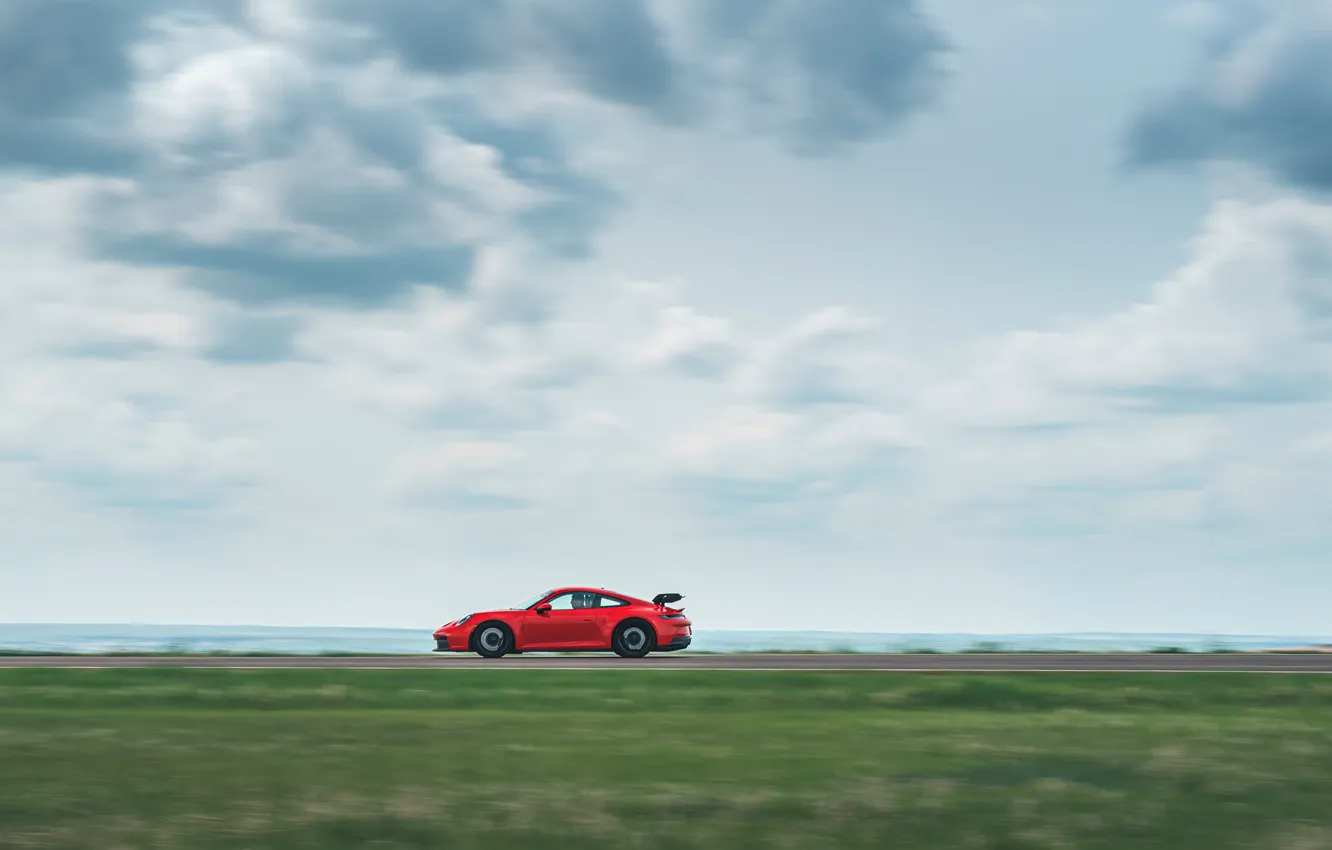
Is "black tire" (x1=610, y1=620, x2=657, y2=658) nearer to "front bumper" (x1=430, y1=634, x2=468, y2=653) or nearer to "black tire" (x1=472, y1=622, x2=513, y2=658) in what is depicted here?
"black tire" (x1=472, y1=622, x2=513, y2=658)

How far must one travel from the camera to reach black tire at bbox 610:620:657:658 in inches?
1047

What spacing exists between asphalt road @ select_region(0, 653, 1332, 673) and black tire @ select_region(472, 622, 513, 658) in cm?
42

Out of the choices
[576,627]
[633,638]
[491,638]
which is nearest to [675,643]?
[633,638]

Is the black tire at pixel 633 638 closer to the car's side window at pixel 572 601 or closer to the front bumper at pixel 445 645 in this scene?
the car's side window at pixel 572 601

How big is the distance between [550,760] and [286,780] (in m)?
2.08

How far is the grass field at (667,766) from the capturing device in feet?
26.5

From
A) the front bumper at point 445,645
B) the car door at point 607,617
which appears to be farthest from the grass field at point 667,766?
the front bumper at point 445,645

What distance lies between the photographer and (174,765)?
1076 cm

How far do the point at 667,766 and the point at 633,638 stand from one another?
629 inches

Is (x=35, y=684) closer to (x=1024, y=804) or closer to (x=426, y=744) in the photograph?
(x=426, y=744)

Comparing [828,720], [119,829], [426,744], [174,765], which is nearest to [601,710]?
[828,720]

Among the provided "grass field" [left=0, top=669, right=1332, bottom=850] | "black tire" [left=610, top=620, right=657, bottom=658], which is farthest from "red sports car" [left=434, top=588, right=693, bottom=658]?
"grass field" [left=0, top=669, right=1332, bottom=850]

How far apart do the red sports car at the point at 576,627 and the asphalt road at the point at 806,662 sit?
0.39 meters

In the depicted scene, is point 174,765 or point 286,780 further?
point 174,765
